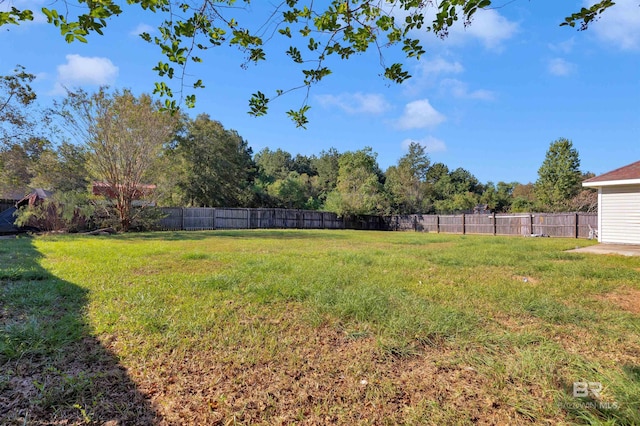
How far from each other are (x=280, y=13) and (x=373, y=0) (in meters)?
0.70

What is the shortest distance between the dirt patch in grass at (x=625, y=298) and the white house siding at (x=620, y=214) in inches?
293

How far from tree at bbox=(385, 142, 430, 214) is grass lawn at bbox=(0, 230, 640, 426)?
2920 cm

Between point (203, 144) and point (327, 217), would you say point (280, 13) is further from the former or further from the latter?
point (203, 144)

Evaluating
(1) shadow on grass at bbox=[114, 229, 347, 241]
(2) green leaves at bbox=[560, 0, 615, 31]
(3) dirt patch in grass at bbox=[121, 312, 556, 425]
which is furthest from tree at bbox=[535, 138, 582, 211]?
(3) dirt patch in grass at bbox=[121, 312, 556, 425]

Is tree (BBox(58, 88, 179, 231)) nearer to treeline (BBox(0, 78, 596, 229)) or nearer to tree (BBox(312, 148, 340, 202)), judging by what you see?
treeline (BBox(0, 78, 596, 229))

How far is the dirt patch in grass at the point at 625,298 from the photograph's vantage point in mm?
3135

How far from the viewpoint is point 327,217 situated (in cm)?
2483

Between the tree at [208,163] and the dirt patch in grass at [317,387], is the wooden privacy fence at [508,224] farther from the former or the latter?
the dirt patch in grass at [317,387]

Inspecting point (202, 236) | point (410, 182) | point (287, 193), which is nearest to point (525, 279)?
point (202, 236)

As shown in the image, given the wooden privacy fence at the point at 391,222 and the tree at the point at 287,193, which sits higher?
the tree at the point at 287,193

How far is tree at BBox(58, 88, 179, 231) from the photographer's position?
12.6 metres

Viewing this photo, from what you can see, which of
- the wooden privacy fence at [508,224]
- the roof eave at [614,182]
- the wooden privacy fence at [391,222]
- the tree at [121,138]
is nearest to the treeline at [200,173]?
the tree at [121,138]

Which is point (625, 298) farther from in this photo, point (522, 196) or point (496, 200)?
point (522, 196)

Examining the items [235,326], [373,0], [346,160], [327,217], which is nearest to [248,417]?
[235,326]
